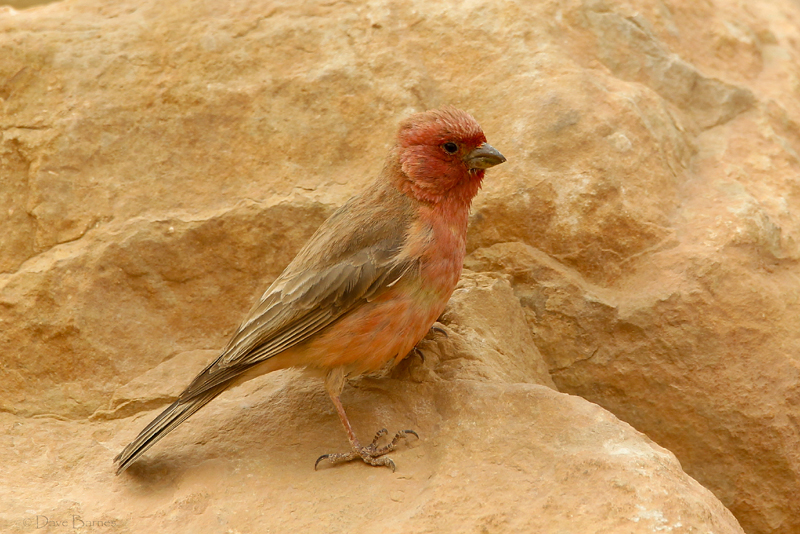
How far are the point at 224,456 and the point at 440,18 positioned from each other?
11.0 ft

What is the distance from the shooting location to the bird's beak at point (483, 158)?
15.0 ft

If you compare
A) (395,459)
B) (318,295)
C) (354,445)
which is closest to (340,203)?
(318,295)

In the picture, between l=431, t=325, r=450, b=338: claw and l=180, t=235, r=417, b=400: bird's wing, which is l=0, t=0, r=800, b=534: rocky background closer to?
l=431, t=325, r=450, b=338: claw

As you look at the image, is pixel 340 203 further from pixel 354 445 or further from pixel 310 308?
pixel 354 445

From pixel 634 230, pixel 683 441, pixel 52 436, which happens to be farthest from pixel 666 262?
pixel 52 436

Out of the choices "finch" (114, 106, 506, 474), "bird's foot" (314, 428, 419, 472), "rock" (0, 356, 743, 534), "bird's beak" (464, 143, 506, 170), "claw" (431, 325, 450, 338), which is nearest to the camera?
"rock" (0, 356, 743, 534)

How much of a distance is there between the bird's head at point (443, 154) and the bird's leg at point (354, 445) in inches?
43.5

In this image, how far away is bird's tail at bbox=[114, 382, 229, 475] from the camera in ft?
13.9

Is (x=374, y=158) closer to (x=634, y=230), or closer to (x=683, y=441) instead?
(x=634, y=230)

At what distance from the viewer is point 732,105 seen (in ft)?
19.6

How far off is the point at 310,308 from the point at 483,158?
48.6 inches

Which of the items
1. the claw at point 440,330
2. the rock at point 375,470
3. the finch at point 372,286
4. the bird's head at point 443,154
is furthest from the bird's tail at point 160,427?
the bird's head at point 443,154

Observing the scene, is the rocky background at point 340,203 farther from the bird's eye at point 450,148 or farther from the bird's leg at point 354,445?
the bird's eye at point 450,148

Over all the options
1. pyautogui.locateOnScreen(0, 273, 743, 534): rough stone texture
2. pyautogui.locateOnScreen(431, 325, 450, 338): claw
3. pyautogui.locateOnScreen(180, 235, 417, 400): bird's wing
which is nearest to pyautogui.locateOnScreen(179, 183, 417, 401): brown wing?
pyautogui.locateOnScreen(180, 235, 417, 400): bird's wing
